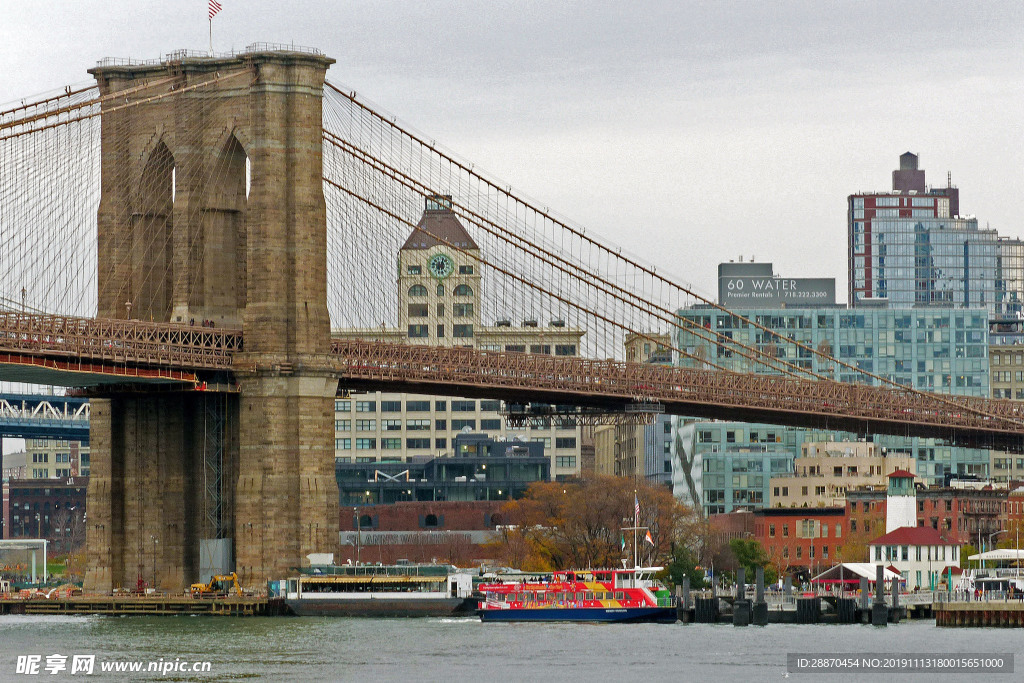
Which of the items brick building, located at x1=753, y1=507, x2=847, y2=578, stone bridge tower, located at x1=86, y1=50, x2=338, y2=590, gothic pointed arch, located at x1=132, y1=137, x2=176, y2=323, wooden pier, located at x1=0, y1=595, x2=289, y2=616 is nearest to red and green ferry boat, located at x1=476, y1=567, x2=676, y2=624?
wooden pier, located at x1=0, y1=595, x2=289, y2=616

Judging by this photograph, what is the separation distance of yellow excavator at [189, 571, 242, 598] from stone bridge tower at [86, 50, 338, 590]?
88 cm

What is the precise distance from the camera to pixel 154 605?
363 feet

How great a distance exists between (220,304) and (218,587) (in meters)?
14.8

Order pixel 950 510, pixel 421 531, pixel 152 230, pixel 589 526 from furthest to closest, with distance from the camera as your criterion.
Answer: pixel 421 531
pixel 950 510
pixel 589 526
pixel 152 230

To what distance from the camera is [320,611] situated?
108438 millimetres

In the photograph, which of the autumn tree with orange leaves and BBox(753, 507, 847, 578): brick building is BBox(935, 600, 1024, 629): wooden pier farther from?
BBox(753, 507, 847, 578): brick building

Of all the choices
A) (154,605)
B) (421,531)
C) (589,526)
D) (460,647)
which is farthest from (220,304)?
(421,531)

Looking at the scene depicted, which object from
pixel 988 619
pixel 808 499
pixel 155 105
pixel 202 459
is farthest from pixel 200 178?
pixel 808 499

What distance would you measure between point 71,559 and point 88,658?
Result: 114 m

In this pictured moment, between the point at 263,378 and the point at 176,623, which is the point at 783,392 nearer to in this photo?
the point at 263,378

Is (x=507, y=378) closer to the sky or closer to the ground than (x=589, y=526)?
closer to the sky

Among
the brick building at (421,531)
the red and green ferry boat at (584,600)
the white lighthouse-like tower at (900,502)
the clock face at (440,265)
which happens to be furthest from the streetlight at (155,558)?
the clock face at (440,265)

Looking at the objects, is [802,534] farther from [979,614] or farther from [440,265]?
[979,614]

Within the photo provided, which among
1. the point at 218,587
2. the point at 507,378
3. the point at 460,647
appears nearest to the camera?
the point at 460,647
